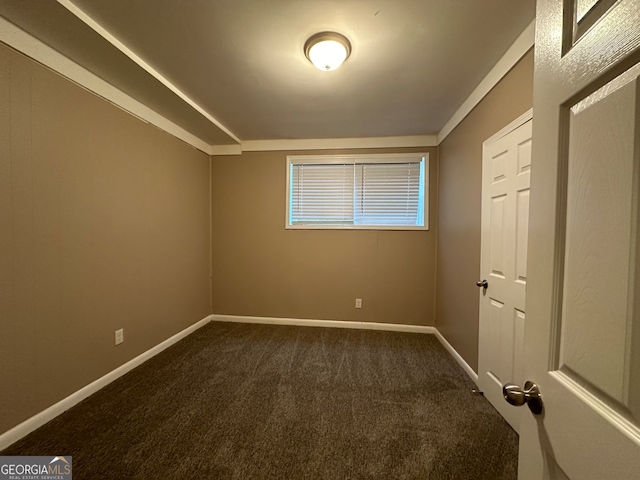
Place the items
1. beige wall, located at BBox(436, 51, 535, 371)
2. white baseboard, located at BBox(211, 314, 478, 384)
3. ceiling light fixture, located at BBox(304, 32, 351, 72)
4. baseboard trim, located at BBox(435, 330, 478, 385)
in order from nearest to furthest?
ceiling light fixture, located at BBox(304, 32, 351, 72)
beige wall, located at BBox(436, 51, 535, 371)
baseboard trim, located at BBox(435, 330, 478, 385)
white baseboard, located at BBox(211, 314, 478, 384)

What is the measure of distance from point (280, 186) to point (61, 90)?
2.04 metres

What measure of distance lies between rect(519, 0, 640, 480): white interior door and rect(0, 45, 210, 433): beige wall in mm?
2423

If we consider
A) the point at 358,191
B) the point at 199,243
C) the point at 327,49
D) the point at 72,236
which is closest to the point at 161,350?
the point at 199,243

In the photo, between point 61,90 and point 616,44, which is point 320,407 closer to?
point 616,44

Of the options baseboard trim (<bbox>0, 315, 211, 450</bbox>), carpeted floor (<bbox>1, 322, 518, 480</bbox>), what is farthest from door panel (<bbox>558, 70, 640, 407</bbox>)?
baseboard trim (<bbox>0, 315, 211, 450</bbox>)

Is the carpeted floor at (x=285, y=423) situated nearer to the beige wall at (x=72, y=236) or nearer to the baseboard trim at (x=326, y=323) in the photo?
the beige wall at (x=72, y=236)

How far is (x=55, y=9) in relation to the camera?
127 cm

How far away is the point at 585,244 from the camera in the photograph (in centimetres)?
45

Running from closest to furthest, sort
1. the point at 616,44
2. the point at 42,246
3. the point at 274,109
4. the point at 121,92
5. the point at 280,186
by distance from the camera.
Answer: the point at 616,44, the point at 42,246, the point at 121,92, the point at 274,109, the point at 280,186

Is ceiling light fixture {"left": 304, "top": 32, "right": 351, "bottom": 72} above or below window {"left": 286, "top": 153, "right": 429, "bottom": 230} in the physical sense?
above

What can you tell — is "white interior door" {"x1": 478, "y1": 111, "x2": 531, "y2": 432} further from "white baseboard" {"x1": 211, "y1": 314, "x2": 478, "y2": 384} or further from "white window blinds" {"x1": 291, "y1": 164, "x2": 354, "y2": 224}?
"white window blinds" {"x1": 291, "y1": 164, "x2": 354, "y2": 224}

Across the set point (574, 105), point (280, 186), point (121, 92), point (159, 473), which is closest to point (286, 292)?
point (280, 186)

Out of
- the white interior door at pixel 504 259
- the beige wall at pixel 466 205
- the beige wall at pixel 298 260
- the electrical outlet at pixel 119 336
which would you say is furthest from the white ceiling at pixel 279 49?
the electrical outlet at pixel 119 336

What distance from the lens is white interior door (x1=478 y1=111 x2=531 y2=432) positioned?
1.49m
